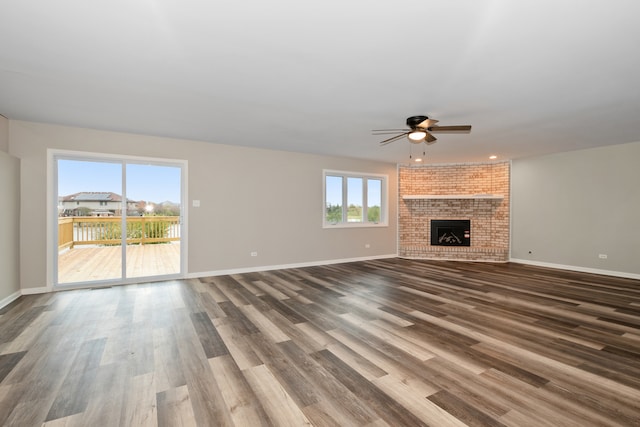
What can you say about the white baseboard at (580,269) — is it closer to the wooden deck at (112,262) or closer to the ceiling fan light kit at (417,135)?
the ceiling fan light kit at (417,135)

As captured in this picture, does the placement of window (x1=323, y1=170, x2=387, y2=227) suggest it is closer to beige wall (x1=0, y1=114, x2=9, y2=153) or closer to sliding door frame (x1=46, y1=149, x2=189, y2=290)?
sliding door frame (x1=46, y1=149, x2=189, y2=290)

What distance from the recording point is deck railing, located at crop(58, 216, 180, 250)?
15.6 ft

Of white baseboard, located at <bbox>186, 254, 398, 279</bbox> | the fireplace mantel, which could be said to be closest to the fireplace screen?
the fireplace mantel

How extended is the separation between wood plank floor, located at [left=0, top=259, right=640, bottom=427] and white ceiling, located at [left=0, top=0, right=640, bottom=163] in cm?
253

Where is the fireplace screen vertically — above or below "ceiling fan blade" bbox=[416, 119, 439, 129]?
below

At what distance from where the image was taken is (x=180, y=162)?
538 centimetres

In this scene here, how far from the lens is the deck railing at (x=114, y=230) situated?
15.6 ft

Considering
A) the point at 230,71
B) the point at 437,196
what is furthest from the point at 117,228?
the point at 437,196

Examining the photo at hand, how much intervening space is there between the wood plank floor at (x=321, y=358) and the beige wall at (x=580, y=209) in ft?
6.23

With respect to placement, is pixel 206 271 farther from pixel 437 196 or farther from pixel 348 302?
pixel 437 196

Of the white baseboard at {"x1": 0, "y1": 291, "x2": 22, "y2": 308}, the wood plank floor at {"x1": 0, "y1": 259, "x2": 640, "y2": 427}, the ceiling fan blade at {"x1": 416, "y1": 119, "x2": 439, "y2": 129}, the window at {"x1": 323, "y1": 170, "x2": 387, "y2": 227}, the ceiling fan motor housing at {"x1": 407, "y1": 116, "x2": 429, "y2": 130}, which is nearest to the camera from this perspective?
the wood plank floor at {"x1": 0, "y1": 259, "x2": 640, "y2": 427}

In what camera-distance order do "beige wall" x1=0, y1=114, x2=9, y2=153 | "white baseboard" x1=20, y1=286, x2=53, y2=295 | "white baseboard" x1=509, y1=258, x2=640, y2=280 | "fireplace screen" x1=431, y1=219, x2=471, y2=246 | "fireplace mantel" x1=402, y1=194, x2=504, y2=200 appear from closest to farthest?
"beige wall" x1=0, y1=114, x2=9, y2=153
"white baseboard" x1=20, y1=286, x2=53, y2=295
"white baseboard" x1=509, y1=258, x2=640, y2=280
"fireplace mantel" x1=402, y1=194, x2=504, y2=200
"fireplace screen" x1=431, y1=219, x2=471, y2=246

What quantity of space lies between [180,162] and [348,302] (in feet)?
12.7

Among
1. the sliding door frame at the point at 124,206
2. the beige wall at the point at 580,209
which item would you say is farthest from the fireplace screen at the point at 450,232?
the sliding door frame at the point at 124,206
